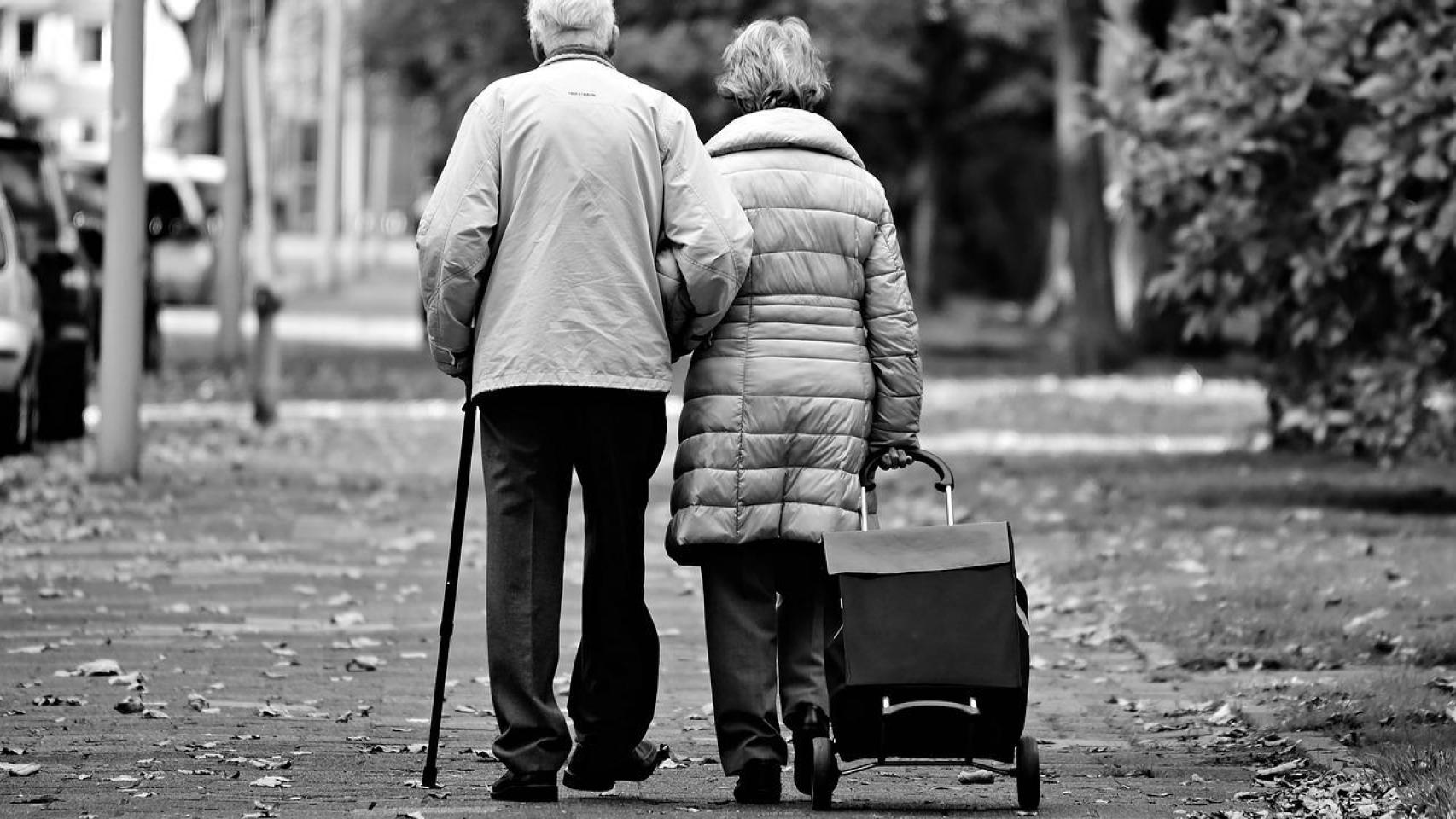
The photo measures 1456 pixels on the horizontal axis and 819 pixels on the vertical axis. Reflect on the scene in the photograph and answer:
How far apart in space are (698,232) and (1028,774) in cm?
145

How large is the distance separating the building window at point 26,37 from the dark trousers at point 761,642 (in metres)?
50.4

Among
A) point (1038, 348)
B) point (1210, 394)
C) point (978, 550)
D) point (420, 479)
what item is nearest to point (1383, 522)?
point (420, 479)

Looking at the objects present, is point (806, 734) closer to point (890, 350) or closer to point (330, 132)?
point (890, 350)

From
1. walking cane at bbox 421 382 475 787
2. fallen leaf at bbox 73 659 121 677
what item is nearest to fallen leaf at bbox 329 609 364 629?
fallen leaf at bbox 73 659 121 677

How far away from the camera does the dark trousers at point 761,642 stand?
5.86 meters

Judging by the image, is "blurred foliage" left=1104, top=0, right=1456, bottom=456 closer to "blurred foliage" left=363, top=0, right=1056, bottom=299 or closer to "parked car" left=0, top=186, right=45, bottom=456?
"parked car" left=0, top=186, right=45, bottom=456

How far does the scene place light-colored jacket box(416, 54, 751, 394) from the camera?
5652mm

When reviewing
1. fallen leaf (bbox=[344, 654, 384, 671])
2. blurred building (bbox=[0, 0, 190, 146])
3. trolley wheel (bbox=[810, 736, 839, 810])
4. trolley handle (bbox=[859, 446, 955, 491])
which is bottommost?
fallen leaf (bbox=[344, 654, 384, 671])

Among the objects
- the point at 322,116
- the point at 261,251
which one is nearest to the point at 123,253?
the point at 261,251

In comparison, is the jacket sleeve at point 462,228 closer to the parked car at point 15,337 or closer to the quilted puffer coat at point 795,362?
the quilted puffer coat at point 795,362

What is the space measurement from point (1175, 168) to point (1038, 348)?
21273 mm

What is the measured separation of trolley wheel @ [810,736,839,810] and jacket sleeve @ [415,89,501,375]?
4.01 ft

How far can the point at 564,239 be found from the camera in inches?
223

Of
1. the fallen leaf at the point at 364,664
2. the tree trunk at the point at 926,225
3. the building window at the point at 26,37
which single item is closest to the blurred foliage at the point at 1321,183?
the fallen leaf at the point at 364,664
